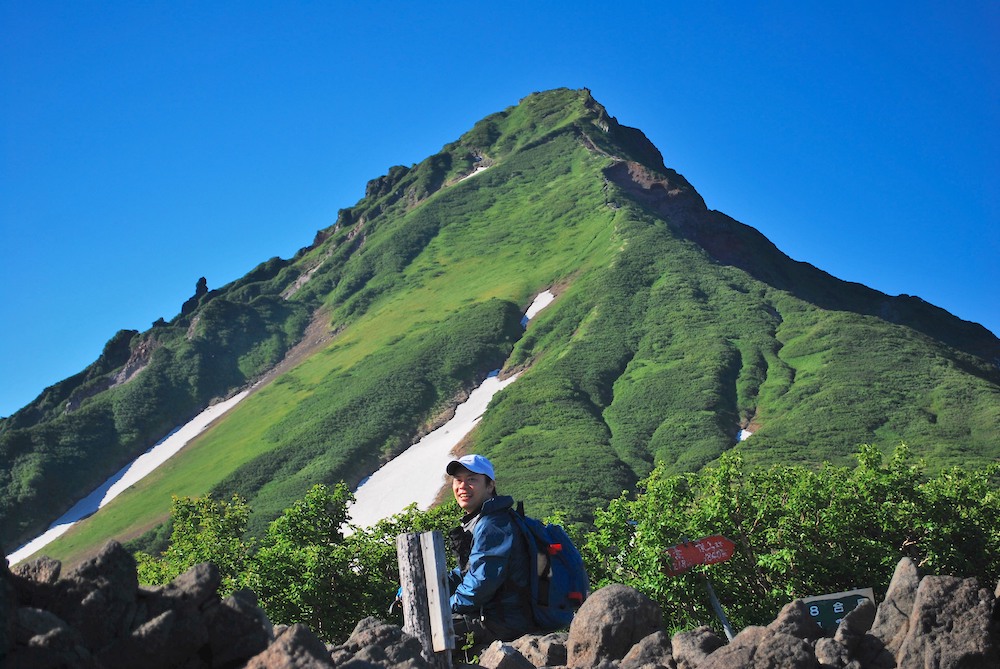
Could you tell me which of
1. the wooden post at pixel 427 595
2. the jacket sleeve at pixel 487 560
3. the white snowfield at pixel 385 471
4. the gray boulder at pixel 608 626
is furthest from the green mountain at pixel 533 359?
the wooden post at pixel 427 595

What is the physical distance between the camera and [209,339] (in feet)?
466

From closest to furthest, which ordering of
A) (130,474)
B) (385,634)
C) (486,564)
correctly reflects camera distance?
1. (385,634)
2. (486,564)
3. (130,474)

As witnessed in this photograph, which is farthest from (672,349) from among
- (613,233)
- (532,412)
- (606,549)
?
(606,549)

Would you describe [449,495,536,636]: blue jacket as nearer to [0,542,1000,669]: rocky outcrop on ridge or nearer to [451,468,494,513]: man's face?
[451,468,494,513]: man's face

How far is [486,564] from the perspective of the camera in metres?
8.41

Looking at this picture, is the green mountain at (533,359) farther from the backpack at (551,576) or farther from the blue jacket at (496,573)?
the blue jacket at (496,573)

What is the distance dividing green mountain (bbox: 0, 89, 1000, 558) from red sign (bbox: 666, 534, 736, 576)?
4902 centimetres

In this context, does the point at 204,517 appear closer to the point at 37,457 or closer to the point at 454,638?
the point at 454,638

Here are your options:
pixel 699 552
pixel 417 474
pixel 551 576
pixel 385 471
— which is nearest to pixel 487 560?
pixel 551 576

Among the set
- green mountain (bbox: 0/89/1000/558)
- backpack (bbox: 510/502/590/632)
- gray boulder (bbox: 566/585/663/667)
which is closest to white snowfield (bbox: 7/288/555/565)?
green mountain (bbox: 0/89/1000/558)

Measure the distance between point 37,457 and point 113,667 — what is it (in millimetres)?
116937

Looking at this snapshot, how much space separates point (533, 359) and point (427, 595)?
96.1 m

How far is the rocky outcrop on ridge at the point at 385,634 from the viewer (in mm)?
5625

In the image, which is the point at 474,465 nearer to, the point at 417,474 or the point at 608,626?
the point at 608,626
